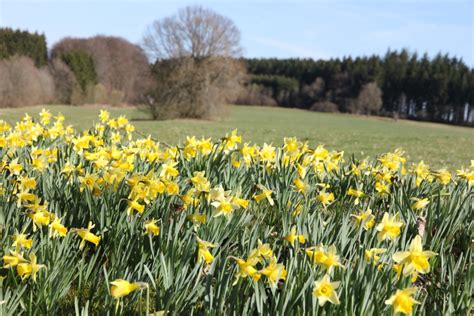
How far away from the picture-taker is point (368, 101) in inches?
2793

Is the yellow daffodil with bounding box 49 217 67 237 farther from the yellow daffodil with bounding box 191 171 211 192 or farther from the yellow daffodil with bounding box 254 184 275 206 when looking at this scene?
the yellow daffodil with bounding box 254 184 275 206

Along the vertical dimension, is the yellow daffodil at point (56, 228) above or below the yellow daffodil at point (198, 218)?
below

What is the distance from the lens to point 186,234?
1.85 m

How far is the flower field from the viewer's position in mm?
1473

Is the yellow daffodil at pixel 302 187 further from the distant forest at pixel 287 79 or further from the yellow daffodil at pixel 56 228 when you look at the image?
the distant forest at pixel 287 79

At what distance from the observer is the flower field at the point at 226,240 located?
4.83 feet

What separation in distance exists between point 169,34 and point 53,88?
1878 centimetres

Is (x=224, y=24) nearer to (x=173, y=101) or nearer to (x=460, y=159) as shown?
(x=173, y=101)

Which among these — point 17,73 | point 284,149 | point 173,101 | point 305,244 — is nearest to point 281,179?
point 284,149

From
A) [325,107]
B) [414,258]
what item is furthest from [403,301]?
[325,107]

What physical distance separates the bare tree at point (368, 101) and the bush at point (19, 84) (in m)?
45.3

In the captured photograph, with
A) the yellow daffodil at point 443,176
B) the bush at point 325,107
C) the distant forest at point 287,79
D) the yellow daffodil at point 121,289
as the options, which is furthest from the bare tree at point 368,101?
the yellow daffodil at point 121,289

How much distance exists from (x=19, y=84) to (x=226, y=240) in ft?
142

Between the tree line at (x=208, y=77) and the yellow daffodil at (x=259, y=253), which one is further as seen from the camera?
the tree line at (x=208, y=77)
